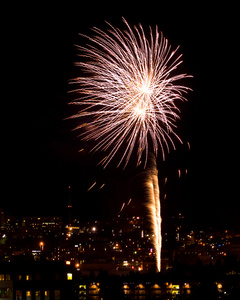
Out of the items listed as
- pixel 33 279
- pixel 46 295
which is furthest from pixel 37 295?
pixel 33 279

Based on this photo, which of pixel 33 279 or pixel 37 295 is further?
pixel 37 295

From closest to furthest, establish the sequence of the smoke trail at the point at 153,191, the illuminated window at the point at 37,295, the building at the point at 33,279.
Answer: the building at the point at 33,279
the illuminated window at the point at 37,295
the smoke trail at the point at 153,191

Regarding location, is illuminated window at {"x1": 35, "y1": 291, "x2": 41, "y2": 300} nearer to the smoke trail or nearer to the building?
the building

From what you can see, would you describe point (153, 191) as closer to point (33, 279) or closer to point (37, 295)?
point (33, 279)

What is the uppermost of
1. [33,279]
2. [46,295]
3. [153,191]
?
[153,191]

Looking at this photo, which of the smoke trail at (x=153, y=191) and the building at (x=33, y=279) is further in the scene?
the smoke trail at (x=153, y=191)

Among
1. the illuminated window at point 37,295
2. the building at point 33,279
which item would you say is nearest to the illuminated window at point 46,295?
the building at point 33,279

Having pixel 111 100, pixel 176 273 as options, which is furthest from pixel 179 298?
pixel 111 100

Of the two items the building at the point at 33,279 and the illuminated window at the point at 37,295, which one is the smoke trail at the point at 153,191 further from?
the illuminated window at the point at 37,295

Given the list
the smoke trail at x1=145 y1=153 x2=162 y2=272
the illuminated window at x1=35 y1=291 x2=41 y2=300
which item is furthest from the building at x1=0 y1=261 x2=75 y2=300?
the smoke trail at x1=145 y1=153 x2=162 y2=272

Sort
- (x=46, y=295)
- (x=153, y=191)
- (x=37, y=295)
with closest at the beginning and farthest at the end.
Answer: (x=46, y=295) → (x=37, y=295) → (x=153, y=191)

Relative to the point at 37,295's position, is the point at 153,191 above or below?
above
